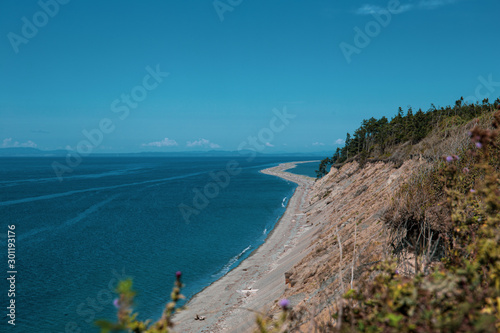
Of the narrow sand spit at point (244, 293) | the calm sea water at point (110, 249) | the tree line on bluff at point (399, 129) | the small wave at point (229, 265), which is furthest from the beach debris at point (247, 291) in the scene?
the tree line on bluff at point (399, 129)

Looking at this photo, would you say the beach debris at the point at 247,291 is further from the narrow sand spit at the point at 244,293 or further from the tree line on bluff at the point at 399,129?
the tree line on bluff at the point at 399,129

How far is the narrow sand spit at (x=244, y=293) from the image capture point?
18.9m

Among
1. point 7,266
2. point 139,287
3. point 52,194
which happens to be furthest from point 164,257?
point 52,194

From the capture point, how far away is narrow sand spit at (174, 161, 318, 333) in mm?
18922

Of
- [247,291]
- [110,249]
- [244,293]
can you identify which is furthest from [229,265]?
[110,249]

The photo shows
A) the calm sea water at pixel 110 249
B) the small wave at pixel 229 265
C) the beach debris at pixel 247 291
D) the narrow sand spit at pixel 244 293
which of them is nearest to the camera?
the narrow sand spit at pixel 244 293

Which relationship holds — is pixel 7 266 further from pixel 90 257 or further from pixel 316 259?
pixel 316 259

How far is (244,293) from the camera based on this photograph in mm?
23719

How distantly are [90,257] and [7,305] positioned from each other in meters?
11.3

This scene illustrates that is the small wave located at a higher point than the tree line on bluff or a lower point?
lower

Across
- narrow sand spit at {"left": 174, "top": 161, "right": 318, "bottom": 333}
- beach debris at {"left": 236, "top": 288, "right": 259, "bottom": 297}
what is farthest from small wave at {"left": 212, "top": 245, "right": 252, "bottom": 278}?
beach debris at {"left": 236, "top": 288, "right": 259, "bottom": 297}

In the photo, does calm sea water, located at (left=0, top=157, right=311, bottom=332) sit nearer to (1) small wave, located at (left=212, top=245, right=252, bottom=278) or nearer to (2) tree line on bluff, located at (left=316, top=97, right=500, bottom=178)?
(1) small wave, located at (left=212, top=245, right=252, bottom=278)

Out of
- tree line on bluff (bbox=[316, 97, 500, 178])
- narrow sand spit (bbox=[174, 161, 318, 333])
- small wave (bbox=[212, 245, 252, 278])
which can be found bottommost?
small wave (bbox=[212, 245, 252, 278])

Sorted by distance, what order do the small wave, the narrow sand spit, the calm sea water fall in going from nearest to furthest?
the narrow sand spit
the calm sea water
the small wave
